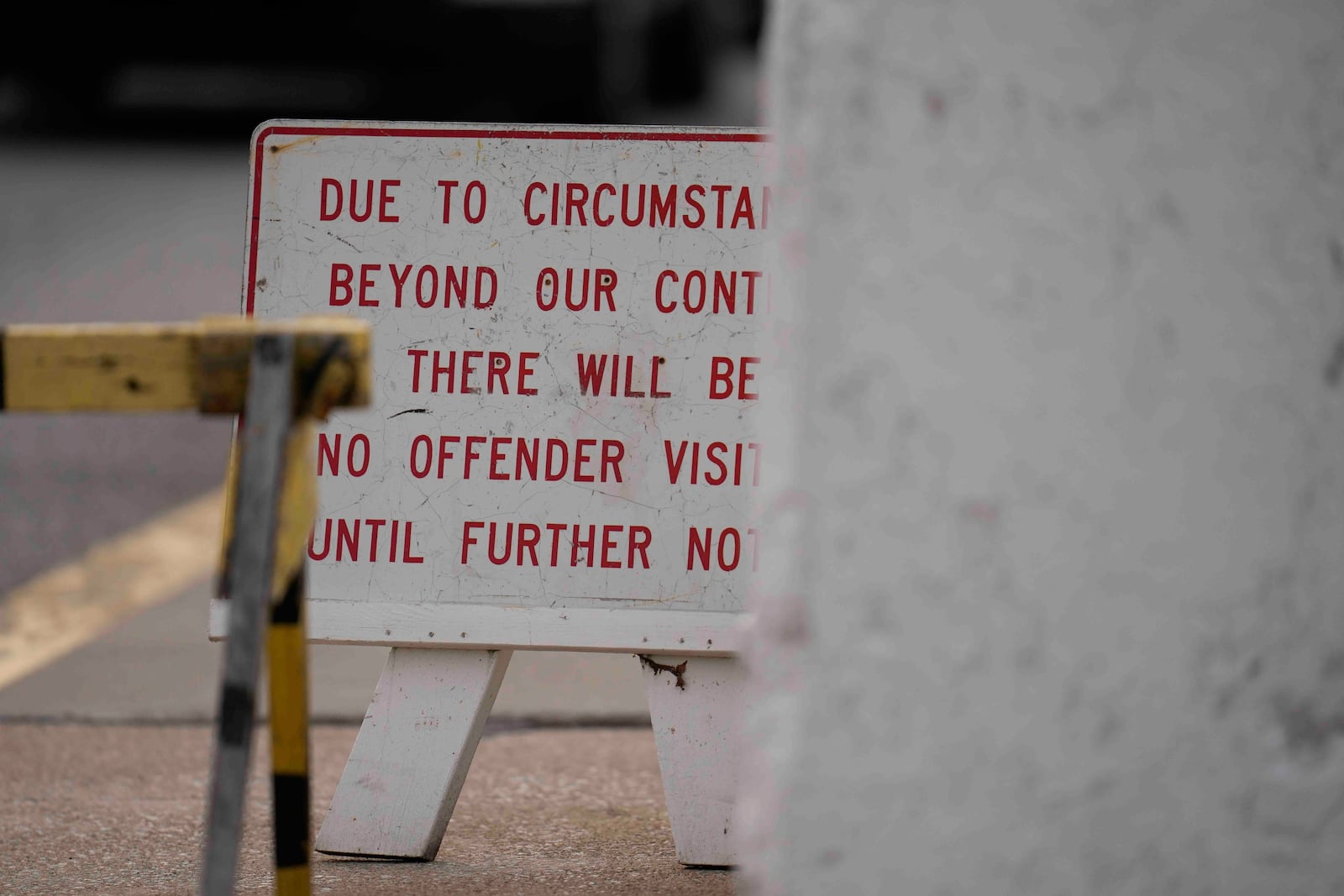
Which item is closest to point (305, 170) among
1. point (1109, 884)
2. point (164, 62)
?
point (1109, 884)

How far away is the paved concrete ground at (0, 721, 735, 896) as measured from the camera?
2.67 m

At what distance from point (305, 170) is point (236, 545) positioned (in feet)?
3.89

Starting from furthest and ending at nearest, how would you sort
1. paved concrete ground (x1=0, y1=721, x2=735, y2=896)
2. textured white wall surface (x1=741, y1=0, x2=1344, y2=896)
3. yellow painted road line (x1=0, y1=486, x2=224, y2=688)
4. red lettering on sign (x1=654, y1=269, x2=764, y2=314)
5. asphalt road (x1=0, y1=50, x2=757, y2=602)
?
asphalt road (x1=0, y1=50, x2=757, y2=602), yellow painted road line (x1=0, y1=486, x2=224, y2=688), red lettering on sign (x1=654, y1=269, x2=764, y2=314), paved concrete ground (x1=0, y1=721, x2=735, y2=896), textured white wall surface (x1=741, y1=0, x2=1344, y2=896)

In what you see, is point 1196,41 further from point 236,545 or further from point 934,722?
point 236,545

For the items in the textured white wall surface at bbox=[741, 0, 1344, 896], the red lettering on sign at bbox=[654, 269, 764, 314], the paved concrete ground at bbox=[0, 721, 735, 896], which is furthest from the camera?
the red lettering on sign at bbox=[654, 269, 764, 314]

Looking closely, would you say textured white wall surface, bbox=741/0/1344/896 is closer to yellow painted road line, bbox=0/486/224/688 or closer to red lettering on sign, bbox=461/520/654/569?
red lettering on sign, bbox=461/520/654/569

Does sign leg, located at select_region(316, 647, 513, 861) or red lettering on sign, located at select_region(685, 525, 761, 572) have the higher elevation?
red lettering on sign, located at select_region(685, 525, 761, 572)

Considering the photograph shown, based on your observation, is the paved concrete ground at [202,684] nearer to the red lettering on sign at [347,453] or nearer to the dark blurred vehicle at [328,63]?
the red lettering on sign at [347,453]

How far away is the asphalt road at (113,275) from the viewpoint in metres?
5.90

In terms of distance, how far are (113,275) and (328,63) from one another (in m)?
4.97

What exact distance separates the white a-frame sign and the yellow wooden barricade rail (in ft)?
2.50

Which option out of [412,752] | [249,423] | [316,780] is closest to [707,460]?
[412,752]

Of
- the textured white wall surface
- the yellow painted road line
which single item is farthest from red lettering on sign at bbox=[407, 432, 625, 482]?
the yellow painted road line

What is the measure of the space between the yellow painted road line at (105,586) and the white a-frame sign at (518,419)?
1.73 meters
